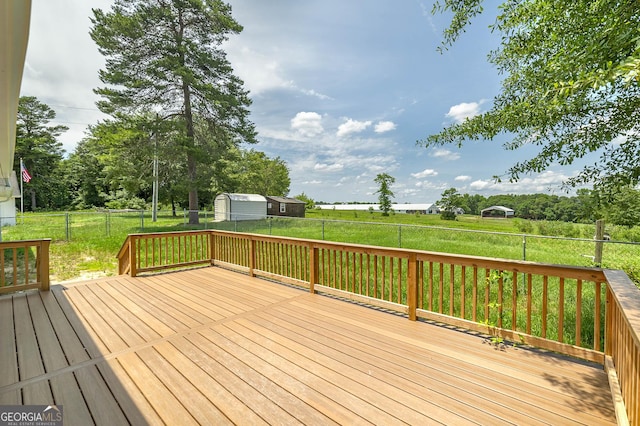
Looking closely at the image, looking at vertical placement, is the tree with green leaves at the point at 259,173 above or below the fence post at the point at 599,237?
above

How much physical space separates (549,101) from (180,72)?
537 inches

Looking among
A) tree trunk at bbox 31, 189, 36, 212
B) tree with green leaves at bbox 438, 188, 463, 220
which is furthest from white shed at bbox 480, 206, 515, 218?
tree trunk at bbox 31, 189, 36, 212

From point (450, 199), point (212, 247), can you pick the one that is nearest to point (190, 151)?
point (212, 247)

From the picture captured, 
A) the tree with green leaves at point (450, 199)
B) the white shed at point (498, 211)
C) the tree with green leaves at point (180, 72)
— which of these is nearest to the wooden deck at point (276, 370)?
the tree with green leaves at point (180, 72)

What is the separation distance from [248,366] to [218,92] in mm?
13832

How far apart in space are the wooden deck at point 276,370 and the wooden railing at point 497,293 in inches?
6.6

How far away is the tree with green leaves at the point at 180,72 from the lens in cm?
1241

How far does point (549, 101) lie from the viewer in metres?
2.49

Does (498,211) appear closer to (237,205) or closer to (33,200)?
(237,205)

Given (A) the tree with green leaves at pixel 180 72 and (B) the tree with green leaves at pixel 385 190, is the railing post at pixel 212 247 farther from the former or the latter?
(B) the tree with green leaves at pixel 385 190

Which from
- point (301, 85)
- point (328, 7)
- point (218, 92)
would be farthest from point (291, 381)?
point (218, 92)

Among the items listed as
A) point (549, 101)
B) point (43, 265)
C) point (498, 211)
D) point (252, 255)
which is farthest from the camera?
point (498, 211)

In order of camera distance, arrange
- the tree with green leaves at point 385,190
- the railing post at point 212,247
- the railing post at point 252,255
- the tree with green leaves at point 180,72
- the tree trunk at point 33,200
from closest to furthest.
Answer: the railing post at point 252,255
the railing post at point 212,247
the tree with green leaves at point 180,72
the tree trunk at point 33,200
the tree with green leaves at point 385,190

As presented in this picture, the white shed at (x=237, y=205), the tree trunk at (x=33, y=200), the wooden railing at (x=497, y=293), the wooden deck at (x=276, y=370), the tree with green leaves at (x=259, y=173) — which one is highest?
the tree with green leaves at (x=259, y=173)
